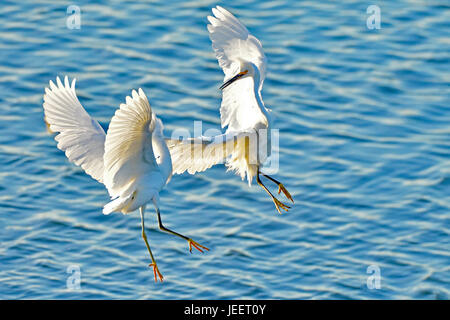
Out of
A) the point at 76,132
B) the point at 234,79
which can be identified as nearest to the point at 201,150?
the point at 234,79

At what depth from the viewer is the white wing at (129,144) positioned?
400 inches

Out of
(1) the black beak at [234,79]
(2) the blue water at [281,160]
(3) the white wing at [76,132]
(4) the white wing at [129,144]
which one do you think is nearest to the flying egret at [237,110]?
(1) the black beak at [234,79]

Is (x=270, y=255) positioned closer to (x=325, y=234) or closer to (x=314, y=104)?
(x=325, y=234)

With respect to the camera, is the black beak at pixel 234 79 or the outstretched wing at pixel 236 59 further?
the outstretched wing at pixel 236 59

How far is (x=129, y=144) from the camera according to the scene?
34.7ft

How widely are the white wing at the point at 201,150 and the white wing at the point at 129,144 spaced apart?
2.85 ft

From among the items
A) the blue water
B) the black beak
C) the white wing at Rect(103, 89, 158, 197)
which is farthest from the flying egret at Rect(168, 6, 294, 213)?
the blue water

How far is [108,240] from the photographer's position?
695 inches

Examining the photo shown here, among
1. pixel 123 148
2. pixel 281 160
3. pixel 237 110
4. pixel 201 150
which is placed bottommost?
pixel 281 160

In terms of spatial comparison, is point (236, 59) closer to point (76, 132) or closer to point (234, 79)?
point (234, 79)

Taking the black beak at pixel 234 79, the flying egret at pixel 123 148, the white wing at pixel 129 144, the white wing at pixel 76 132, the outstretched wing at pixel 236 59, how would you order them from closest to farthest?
1. the white wing at pixel 129 144
2. the flying egret at pixel 123 148
3. the white wing at pixel 76 132
4. the black beak at pixel 234 79
5. the outstretched wing at pixel 236 59

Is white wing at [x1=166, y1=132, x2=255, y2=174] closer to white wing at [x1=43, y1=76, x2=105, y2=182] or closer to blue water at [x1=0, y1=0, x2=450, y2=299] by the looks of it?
white wing at [x1=43, y1=76, x2=105, y2=182]

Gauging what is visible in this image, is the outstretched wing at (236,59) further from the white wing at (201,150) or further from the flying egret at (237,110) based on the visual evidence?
the white wing at (201,150)

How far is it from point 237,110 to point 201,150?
1.15 meters
